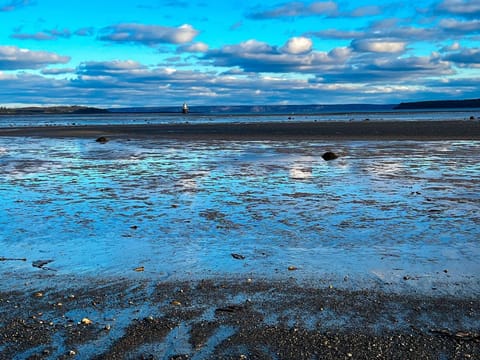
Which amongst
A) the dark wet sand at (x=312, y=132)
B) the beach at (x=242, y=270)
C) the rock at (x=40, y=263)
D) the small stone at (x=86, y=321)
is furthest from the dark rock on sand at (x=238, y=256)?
the dark wet sand at (x=312, y=132)

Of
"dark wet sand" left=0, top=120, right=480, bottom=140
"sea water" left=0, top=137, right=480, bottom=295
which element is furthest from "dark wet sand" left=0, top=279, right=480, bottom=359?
"dark wet sand" left=0, top=120, right=480, bottom=140

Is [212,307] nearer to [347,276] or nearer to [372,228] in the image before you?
[347,276]

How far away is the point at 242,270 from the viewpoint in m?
7.57

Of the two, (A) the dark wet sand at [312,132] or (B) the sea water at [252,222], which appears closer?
(B) the sea water at [252,222]

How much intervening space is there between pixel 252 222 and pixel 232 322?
16.2 ft

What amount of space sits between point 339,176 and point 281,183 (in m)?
2.24

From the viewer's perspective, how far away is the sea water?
25.1 ft

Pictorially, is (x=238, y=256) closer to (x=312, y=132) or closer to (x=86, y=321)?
(x=86, y=321)

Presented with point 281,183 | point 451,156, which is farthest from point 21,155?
point 451,156

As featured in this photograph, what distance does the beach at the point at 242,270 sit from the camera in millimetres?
5297

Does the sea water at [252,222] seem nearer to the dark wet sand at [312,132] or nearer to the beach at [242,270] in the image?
the beach at [242,270]

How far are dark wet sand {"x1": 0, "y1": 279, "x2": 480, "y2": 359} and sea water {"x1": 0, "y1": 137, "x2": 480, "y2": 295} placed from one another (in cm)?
58

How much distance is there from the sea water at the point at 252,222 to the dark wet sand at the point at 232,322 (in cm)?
58

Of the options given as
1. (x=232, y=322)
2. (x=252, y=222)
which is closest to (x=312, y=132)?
(x=252, y=222)
